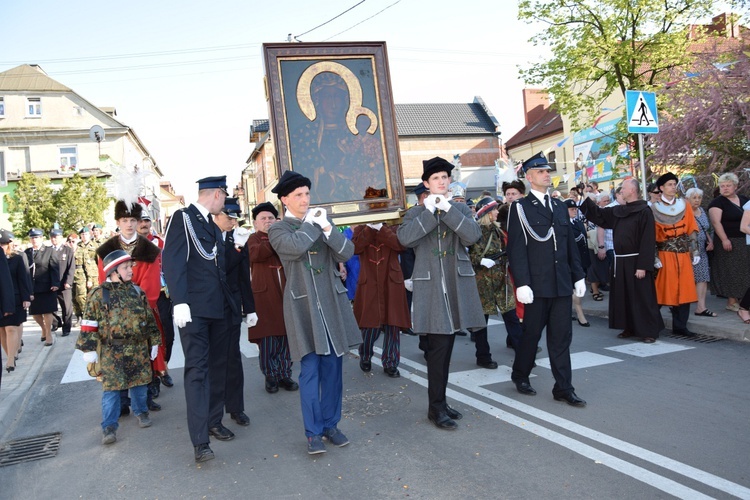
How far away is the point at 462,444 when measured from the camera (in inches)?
177

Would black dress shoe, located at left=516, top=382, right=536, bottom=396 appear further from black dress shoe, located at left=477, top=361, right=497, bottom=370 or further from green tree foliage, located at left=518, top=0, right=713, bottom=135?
green tree foliage, located at left=518, top=0, right=713, bottom=135

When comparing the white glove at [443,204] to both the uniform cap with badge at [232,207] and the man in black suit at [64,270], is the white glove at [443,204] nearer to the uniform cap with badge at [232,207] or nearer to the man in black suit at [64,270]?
the uniform cap with badge at [232,207]

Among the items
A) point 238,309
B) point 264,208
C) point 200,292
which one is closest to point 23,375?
point 264,208

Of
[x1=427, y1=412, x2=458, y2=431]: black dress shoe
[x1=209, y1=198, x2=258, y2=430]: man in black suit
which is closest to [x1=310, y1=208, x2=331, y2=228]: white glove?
[x1=209, y1=198, x2=258, y2=430]: man in black suit

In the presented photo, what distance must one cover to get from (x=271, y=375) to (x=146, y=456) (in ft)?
6.13

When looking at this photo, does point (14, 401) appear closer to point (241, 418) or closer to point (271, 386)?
point (271, 386)

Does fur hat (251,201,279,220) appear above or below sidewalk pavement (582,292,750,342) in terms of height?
above

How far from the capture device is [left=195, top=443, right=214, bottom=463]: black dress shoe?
4504 mm

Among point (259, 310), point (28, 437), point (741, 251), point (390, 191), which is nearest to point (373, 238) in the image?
point (390, 191)

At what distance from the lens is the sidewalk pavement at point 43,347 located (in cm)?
664

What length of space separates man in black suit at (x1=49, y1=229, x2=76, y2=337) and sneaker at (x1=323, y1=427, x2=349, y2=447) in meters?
A: 9.38

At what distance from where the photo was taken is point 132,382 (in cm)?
545

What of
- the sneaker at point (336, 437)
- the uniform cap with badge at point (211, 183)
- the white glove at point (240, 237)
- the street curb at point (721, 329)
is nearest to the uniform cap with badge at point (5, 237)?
the white glove at point (240, 237)

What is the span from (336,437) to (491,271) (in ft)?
10.7
